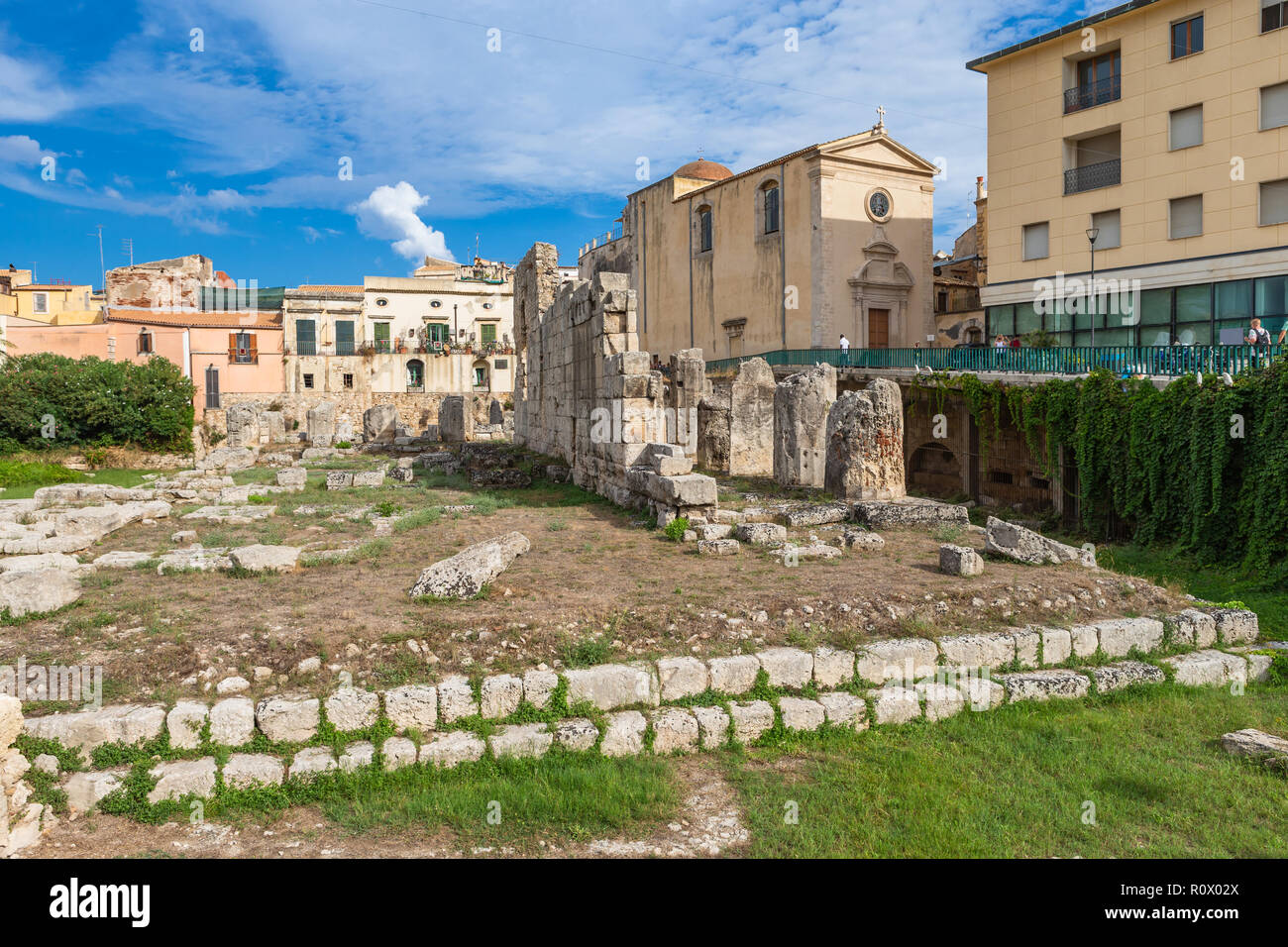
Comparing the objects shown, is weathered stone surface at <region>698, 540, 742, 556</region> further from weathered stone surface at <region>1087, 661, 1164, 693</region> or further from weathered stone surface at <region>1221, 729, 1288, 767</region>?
weathered stone surface at <region>1221, 729, 1288, 767</region>

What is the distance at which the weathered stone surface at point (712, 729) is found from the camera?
18.0 ft

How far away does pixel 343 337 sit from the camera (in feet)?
150

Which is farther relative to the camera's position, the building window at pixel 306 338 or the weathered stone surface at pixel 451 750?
the building window at pixel 306 338

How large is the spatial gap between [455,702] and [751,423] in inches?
559

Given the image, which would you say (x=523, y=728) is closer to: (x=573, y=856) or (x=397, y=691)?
(x=397, y=691)

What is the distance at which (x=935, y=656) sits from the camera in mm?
6336

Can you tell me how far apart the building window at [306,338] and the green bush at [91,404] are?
1687cm

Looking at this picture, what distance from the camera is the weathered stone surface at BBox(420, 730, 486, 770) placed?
504 cm

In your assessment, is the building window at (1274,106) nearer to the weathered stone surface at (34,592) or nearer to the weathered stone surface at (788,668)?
the weathered stone surface at (788,668)

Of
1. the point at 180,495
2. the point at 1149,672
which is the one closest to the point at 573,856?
the point at 1149,672

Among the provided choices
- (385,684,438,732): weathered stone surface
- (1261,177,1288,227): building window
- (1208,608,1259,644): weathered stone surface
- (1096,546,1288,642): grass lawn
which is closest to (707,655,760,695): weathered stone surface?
(385,684,438,732): weathered stone surface

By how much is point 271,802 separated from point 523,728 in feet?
5.05

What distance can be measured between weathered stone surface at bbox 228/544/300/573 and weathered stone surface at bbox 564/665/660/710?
4226 millimetres

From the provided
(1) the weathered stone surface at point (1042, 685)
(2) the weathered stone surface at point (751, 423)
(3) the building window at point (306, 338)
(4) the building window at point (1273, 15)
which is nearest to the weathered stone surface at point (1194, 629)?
(1) the weathered stone surface at point (1042, 685)
